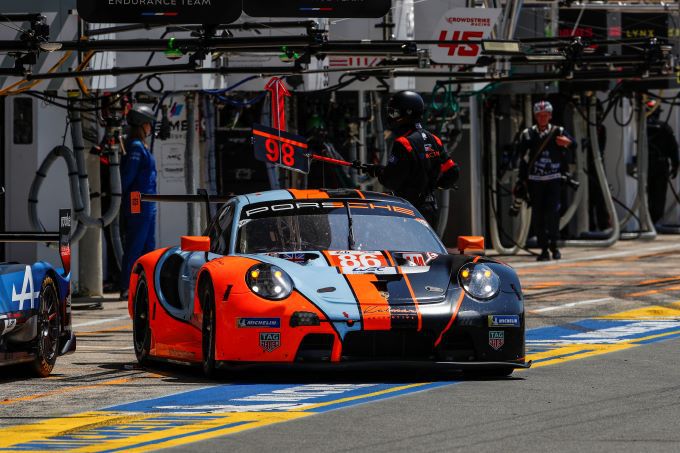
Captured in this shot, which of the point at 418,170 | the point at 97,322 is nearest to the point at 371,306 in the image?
the point at 418,170

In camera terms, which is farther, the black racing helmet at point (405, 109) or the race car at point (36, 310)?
the black racing helmet at point (405, 109)

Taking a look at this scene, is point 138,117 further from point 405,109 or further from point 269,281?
point 269,281

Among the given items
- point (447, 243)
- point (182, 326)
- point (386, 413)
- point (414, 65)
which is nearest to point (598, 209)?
point (447, 243)

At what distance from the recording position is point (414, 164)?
13875 mm

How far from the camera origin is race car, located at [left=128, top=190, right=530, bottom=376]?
1011 centimetres

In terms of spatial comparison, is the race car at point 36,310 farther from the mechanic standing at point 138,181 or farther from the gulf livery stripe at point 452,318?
the mechanic standing at point 138,181

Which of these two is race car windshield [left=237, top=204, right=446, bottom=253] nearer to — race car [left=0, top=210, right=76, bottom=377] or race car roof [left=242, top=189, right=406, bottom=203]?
race car roof [left=242, top=189, right=406, bottom=203]

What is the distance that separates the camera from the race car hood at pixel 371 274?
10.3 meters

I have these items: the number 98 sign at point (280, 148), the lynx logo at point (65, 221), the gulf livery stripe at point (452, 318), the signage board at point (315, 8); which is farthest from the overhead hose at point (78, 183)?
the gulf livery stripe at point (452, 318)

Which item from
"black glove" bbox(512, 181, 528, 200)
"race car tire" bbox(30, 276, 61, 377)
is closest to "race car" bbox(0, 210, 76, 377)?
"race car tire" bbox(30, 276, 61, 377)

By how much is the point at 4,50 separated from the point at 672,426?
8726 millimetres

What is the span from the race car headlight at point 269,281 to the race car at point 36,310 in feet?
4.63

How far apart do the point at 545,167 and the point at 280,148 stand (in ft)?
28.9

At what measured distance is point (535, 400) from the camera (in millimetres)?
9102
